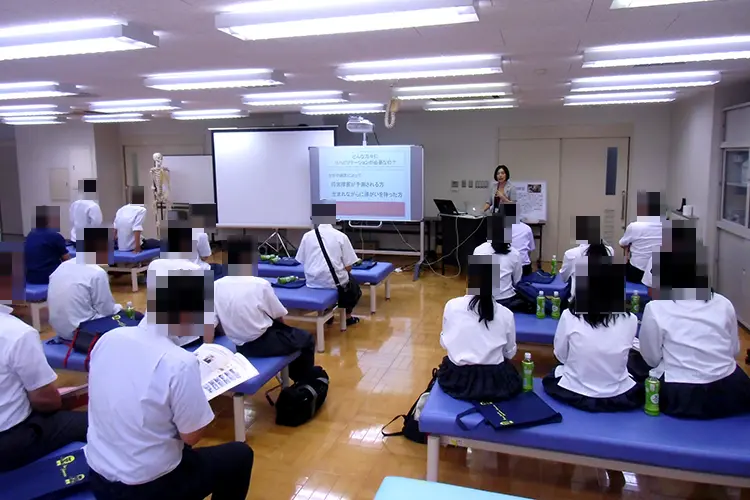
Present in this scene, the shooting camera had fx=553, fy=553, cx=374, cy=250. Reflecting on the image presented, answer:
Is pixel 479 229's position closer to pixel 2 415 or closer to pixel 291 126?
pixel 291 126

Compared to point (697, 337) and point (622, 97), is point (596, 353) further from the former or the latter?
point (622, 97)

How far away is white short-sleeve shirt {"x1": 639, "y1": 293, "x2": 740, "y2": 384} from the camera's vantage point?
251cm

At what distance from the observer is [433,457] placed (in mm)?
2648

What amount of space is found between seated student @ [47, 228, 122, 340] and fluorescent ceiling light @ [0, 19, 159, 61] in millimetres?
1165

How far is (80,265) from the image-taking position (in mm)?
3592

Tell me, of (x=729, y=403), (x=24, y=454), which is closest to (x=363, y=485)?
(x=24, y=454)

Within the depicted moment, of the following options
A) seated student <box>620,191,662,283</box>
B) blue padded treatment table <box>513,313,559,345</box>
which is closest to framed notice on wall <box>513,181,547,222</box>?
seated student <box>620,191,662,283</box>

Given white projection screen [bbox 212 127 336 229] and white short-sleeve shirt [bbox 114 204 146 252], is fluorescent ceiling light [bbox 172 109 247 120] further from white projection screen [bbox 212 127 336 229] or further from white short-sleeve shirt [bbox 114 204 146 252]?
white short-sleeve shirt [bbox 114 204 146 252]

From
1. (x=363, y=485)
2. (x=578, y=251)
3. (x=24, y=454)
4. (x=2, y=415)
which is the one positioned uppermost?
(x=578, y=251)

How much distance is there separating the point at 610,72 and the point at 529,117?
3.58m


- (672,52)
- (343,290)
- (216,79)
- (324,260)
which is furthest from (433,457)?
(216,79)

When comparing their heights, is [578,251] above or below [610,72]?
below

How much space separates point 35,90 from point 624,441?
626 cm

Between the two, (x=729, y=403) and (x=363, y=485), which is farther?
(x=363, y=485)
